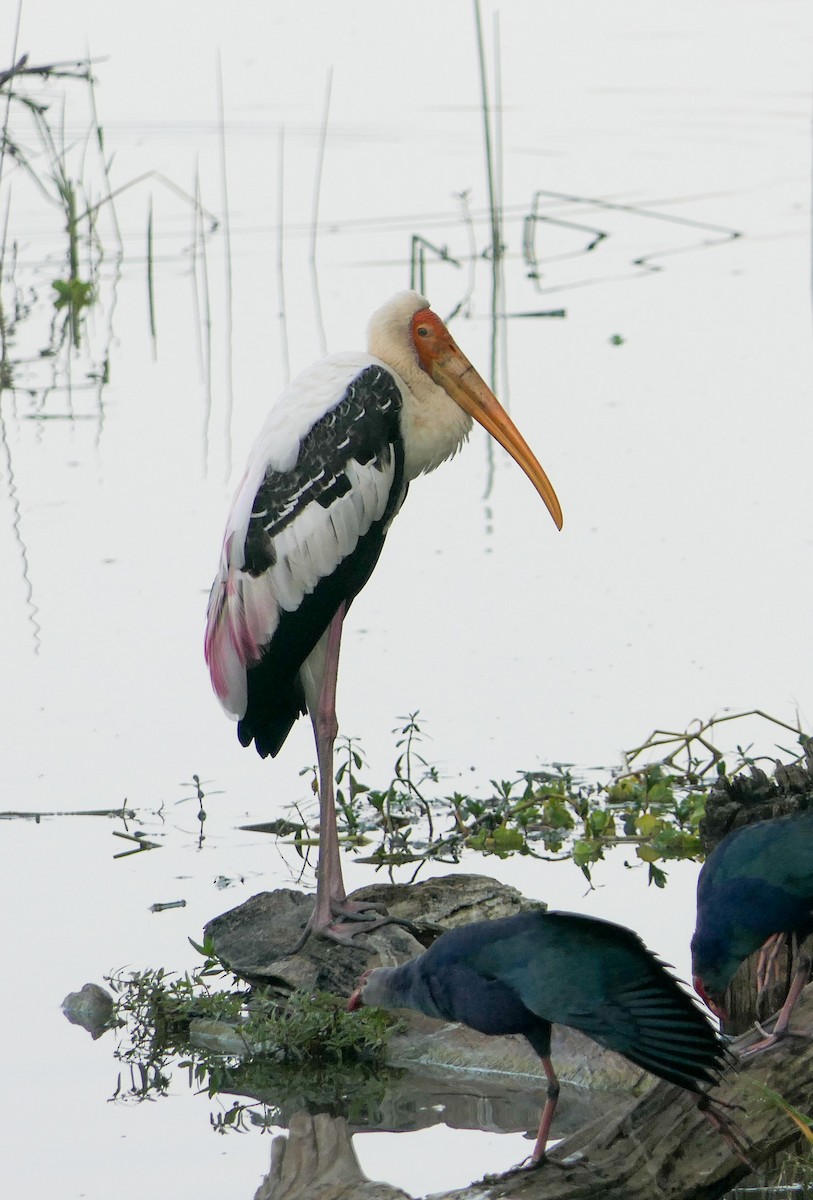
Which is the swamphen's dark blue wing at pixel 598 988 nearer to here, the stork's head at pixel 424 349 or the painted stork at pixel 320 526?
the painted stork at pixel 320 526

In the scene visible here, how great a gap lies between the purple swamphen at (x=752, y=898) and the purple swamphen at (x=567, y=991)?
393mm

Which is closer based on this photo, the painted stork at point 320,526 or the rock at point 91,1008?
the rock at point 91,1008

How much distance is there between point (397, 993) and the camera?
4.94 metres

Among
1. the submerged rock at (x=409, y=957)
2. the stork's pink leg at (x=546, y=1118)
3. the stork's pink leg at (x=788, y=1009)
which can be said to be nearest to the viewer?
the stork's pink leg at (x=546, y=1118)

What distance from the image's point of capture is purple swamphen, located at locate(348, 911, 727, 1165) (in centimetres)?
439

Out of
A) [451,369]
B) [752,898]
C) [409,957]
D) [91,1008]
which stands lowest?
[91,1008]

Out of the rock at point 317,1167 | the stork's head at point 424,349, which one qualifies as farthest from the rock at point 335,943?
the stork's head at point 424,349

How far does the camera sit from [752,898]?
16.1ft

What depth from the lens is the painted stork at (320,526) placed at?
6.00 metres

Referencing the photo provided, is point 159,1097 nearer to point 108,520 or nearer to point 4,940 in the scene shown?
point 4,940

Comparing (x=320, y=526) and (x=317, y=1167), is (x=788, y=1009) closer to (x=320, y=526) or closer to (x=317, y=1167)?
(x=317, y=1167)

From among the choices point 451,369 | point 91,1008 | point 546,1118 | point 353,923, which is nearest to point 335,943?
point 353,923

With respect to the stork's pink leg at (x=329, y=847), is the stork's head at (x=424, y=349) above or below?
above

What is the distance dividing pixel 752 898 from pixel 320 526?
5.61ft
